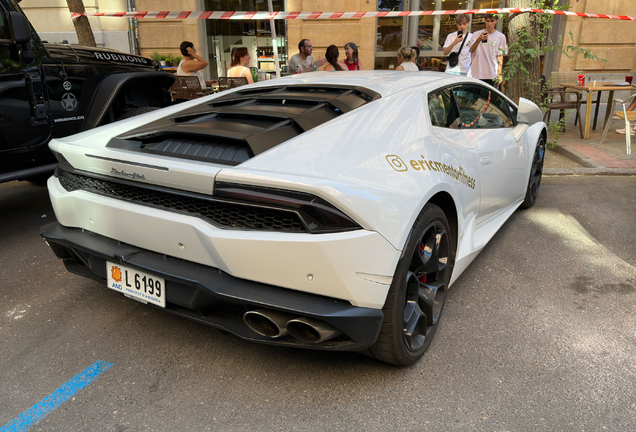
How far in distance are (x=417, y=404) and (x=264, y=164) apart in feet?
4.07

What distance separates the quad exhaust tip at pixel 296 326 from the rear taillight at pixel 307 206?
0.36 meters

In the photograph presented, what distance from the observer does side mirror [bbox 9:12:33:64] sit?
12.2 ft

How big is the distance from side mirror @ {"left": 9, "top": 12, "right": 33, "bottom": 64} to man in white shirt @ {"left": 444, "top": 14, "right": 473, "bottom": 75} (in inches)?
223

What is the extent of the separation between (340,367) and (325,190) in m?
1.01

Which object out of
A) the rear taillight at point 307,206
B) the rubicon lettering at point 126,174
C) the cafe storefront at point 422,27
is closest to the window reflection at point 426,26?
the cafe storefront at point 422,27

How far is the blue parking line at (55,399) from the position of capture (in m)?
1.96

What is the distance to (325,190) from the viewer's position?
5.85 feet

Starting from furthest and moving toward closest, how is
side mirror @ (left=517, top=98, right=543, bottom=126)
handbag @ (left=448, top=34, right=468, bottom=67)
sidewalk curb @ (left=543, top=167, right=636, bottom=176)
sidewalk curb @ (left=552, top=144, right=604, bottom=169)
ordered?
handbag @ (left=448, top=34, right=468, bottom=67) < sidewalk curb @ (left=552, top=144, right=604, bottom=169) < sidewalk curb @ (left=543, top=167, right=636, bottom=176) < side mirror @ (left=517, top=98, right=543, bottom=126)

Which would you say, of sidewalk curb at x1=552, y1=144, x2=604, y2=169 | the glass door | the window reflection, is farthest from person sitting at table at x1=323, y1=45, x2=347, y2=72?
the window reflection

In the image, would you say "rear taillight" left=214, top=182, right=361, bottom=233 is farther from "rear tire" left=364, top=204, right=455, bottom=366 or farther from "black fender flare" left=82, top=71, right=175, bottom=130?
"black fender flare" left=82, top=71, right=175, bottom=130

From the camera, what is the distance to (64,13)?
13.3 meters

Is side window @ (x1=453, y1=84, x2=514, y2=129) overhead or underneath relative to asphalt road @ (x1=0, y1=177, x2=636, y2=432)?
overhead

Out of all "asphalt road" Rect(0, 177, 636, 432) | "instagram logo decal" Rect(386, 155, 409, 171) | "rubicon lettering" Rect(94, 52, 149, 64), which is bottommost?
"asphalt road" Rect(0, 177, 636, 432)

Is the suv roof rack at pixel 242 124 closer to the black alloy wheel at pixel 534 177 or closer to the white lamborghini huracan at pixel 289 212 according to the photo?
the white lamborghini huracan at pixel 289 212
